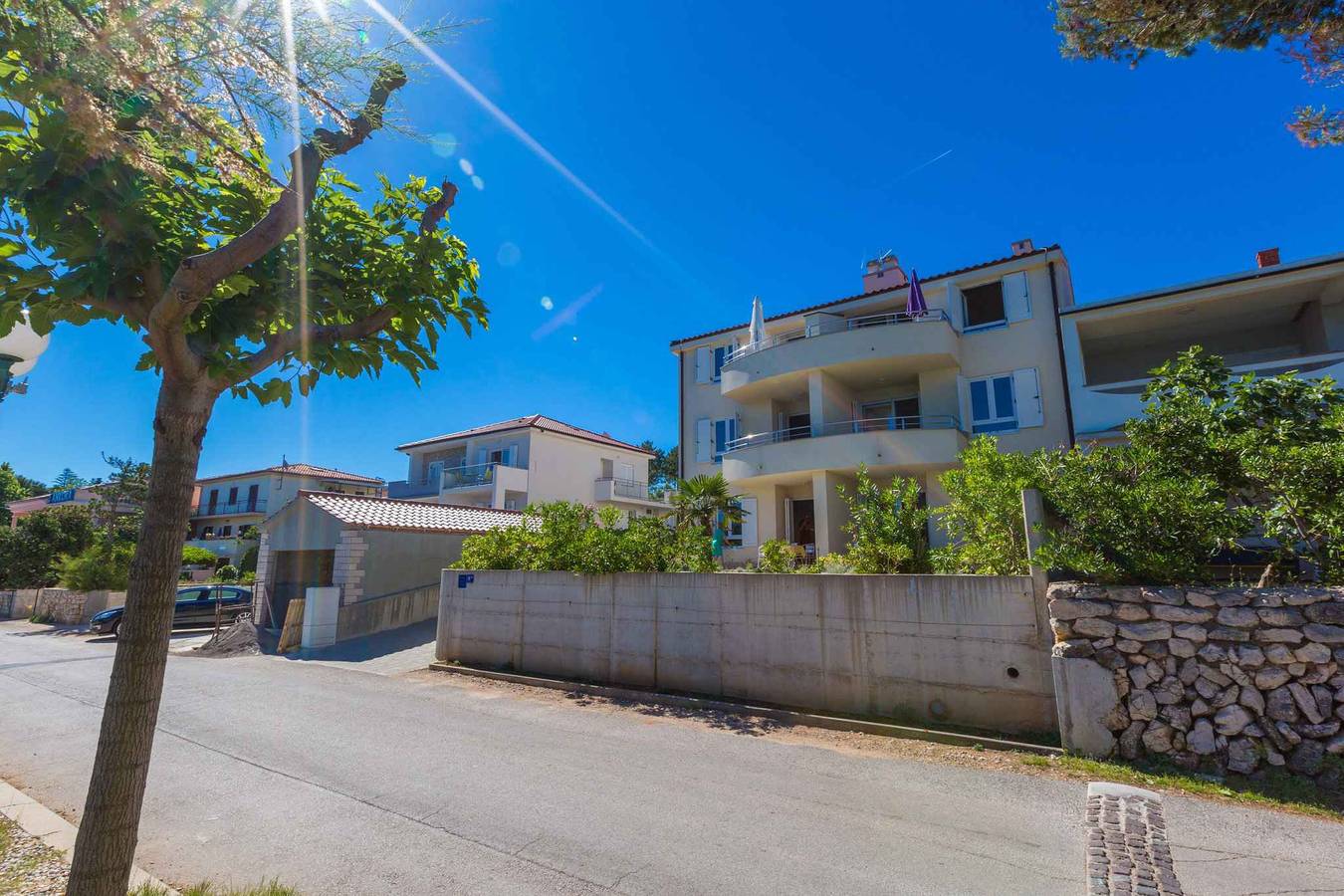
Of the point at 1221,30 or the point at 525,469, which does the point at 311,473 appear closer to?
the point at 525,469

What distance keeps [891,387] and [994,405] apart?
3.11 metres

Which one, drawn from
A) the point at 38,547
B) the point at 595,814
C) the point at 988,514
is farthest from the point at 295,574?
the point at 988,514

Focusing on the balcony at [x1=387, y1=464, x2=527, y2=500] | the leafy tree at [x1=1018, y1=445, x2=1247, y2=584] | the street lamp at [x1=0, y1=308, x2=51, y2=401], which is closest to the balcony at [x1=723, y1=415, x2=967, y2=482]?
the leafy tree at [x1=1018, y1=445, x2=1247, y2=584]

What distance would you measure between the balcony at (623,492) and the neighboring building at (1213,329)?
68.1ft

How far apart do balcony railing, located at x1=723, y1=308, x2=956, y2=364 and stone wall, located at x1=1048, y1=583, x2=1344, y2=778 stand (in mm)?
11860

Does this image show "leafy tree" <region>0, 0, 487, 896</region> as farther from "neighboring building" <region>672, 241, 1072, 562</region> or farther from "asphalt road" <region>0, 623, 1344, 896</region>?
"neighboring building" <region>672, 241, 1072, 562</region>

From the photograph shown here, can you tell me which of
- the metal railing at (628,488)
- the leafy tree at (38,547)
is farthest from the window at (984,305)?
the leafy tree at (38,547)

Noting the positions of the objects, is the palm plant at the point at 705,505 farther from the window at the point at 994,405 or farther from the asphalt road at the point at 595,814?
the window at the point at 994,405

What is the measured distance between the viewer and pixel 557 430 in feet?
110

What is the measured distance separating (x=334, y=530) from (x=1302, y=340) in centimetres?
2616

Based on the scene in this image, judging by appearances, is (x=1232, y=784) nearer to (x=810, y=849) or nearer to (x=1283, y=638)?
(x=1283, y=638)

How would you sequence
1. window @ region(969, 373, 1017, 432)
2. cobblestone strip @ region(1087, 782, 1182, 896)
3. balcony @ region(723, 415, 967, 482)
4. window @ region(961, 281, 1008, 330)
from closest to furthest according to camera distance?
cobblestone strip @ region(1087, 782, 1182, 896), balcony @ region(723, 415, 967, 482), window @ region(969, 373, 1017, 432), window @ region(961, 281, 1008, 330)

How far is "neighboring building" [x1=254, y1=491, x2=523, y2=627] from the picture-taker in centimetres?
1806

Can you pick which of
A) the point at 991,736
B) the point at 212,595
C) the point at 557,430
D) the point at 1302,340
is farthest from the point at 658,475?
the point at 991,736
